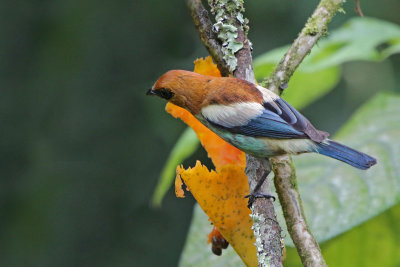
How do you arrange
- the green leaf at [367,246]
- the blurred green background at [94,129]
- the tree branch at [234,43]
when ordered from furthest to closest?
the blurred green background at [94,129] < the green leaf at [367,246] < the tree branch at [234,43]

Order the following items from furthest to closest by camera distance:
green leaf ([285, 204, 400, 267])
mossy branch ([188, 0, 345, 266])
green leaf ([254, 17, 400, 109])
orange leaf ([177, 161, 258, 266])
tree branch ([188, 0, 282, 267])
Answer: green leaf ([254, 17, 400, 109]) < green leaf ([285, 204, 400, 267]) < tree branch ([188, 0, 282, 267]) < mossy branch ([188, 0, 345, 266]) < orange leaf ([177, 161, 258, 266])

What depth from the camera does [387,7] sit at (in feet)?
17.8

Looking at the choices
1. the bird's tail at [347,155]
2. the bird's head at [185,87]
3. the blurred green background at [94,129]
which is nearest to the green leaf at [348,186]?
the bird's tail at [347,155]

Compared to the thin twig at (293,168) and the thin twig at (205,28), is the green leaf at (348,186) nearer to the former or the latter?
Answer: the thin twig at (293,168)

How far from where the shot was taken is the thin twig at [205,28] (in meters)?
2.28

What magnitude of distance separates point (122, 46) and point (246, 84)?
3.68 m

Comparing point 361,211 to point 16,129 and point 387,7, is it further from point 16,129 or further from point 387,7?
point 16,129

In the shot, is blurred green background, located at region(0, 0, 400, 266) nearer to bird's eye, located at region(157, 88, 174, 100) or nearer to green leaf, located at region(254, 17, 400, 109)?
green leaf, located at region(254, 17, 400, 109)

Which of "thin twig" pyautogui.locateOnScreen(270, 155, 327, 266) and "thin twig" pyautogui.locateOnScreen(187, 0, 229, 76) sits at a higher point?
"thin twig" pyautogui.locateOnScreen(187, 0, 229, 76)

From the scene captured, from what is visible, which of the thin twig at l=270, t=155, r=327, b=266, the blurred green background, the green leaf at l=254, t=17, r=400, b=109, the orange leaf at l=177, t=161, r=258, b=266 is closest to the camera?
the thin twig at l=270, t=155, r=327, b=266

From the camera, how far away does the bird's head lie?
242 centimetres

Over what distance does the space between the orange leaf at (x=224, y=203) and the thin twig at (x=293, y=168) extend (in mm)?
167

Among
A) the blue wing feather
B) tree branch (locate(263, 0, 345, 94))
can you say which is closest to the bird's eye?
the blue wing feather

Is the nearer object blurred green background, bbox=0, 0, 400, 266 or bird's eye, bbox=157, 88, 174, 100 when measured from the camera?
bird's eye, bbox=157, 88, 174, 100
